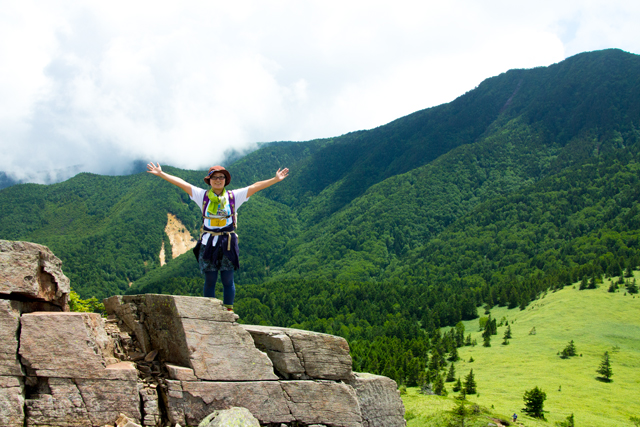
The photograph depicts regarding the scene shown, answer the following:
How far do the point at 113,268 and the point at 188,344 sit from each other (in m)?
180

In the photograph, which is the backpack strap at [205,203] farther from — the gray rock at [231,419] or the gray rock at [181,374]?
the gray rock at [231,419]

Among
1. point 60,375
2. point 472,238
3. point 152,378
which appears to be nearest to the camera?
point 60,375

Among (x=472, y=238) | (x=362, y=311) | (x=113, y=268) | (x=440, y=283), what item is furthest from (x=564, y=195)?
(x=113, y=268)

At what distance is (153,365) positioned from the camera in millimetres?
9297

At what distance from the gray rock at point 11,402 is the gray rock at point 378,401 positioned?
7.02m

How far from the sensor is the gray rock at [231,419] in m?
8.49

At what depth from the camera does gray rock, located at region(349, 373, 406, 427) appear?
11.1 m

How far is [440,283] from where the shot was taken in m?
146

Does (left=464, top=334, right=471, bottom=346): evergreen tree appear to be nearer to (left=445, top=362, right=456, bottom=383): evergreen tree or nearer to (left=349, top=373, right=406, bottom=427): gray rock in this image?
(left=445, top=362, right=456, bottom=383): evergreen tree

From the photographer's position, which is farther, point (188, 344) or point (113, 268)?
point (113, 268)

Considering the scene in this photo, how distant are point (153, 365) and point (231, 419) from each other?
2.10 m

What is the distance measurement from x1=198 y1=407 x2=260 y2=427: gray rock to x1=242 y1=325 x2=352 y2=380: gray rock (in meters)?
1.37

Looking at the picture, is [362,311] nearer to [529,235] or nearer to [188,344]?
[529,235]

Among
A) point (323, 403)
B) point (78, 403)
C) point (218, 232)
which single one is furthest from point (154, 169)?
point (323, 403)
